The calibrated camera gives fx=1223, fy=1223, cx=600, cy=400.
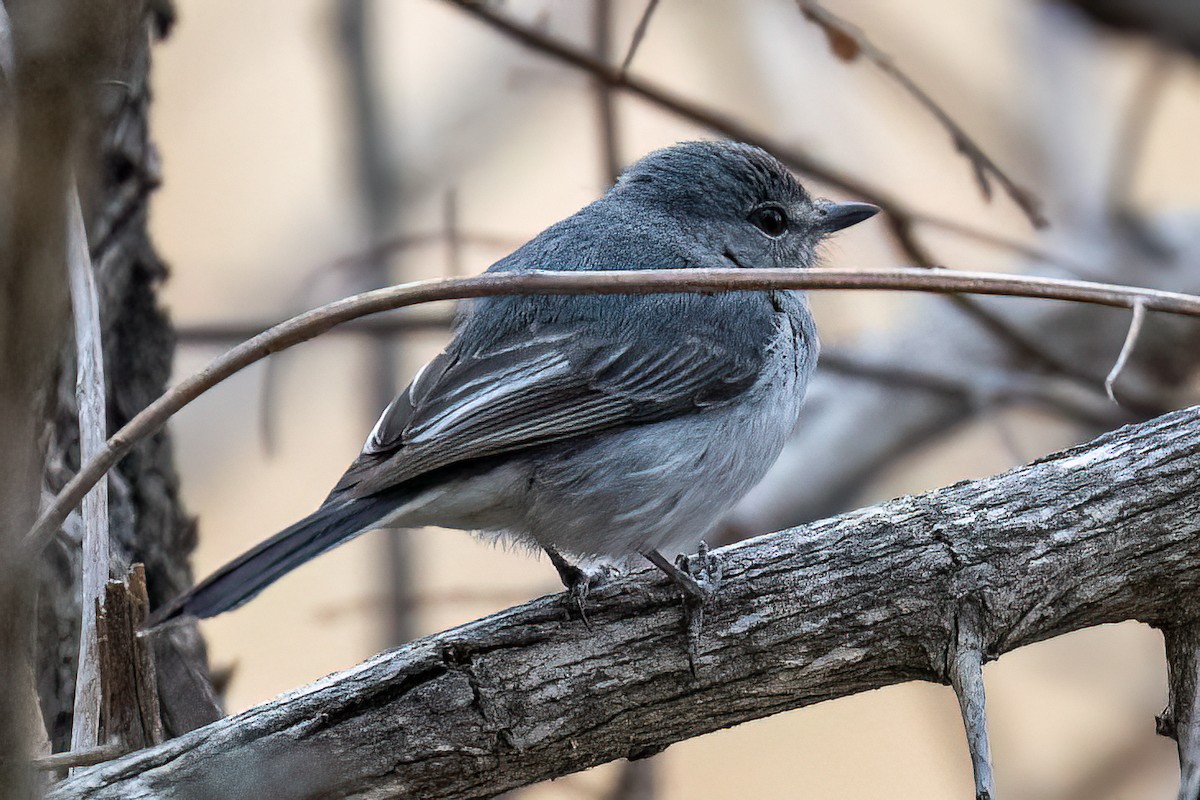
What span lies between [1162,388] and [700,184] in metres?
2.50

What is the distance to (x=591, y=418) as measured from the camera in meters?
2.87

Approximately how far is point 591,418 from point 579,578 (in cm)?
40

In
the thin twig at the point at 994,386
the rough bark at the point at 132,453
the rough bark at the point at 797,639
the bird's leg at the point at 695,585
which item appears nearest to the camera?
the rough bark at the point at 797,639

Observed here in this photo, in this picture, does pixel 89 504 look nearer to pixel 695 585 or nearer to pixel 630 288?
pixel 630 288

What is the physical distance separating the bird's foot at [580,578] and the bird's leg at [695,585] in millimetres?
184

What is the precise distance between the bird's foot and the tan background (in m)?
→ 0.96

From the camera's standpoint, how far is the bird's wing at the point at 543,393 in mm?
2721

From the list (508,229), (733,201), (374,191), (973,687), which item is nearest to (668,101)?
(733,201)

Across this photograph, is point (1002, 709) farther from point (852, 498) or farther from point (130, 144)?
point (130, 144)

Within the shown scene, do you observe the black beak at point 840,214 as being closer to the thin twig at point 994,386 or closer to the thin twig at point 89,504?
the thin twig at point 994,386

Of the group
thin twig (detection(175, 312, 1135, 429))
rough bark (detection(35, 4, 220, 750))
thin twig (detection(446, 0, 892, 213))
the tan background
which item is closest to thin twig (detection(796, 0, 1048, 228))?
thin twig (detection(446, 0, 892, 213))

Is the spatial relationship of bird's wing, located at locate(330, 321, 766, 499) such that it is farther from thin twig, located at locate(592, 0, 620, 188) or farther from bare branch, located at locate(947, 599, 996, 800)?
bare branch, located at locate(947, 599, 996, 800)

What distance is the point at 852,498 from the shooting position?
4.87 metres

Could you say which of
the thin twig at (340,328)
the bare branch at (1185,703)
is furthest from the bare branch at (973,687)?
the thin twig at (340,328)
